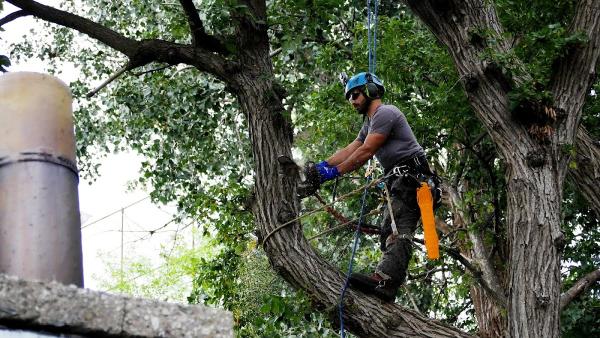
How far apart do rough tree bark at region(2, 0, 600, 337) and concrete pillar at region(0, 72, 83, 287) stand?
4196 millimetres

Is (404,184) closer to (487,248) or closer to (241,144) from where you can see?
(487,248)

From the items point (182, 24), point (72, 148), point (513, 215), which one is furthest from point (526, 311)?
point (72, 148)

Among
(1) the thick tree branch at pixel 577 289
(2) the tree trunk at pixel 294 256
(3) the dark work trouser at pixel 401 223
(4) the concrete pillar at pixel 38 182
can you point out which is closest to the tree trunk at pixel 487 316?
(1) the thick tree branch at pixel 577 289

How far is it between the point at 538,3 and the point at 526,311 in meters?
3.02

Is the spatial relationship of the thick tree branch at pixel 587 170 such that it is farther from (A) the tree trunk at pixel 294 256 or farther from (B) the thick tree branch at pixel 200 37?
(B) the thick tree branch at pixel 200 37

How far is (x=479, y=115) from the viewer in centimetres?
692

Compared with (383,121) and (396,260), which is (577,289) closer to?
(396,260)

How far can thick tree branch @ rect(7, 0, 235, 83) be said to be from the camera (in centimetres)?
704

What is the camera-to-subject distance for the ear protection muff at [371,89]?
6823 mm

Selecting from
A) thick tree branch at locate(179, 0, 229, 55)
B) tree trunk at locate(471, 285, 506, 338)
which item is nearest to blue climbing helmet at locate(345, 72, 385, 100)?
thick tree branch at locate(179, 0, 229, 55)

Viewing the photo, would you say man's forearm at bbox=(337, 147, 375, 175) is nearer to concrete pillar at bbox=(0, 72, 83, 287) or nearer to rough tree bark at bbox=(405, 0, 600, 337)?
rough tree bark at bbox=(405, 0, 600, 337)

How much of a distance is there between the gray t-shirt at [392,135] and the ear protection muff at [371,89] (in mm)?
119

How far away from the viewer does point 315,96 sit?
995 centimetres

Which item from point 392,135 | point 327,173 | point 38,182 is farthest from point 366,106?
point 38,182
